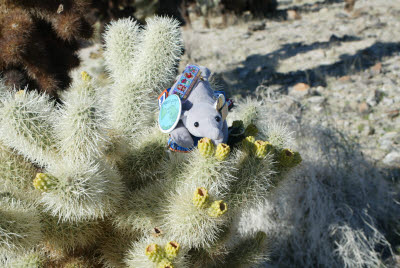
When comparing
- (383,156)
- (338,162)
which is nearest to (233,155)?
(338,162)

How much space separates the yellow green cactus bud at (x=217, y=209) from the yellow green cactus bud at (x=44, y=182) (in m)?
0.61

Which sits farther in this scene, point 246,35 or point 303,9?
point 303,9

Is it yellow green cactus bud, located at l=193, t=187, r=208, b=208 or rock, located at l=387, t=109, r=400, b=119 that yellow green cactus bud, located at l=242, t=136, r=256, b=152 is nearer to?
yellow green cactus bud, located at l=193, t=187, r=208, b=208

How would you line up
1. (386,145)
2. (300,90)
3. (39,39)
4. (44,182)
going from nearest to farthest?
(44,182)
(39,39)
(386,145)
(300,90)

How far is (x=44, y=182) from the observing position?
4.16 feet

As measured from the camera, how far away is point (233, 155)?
169cm

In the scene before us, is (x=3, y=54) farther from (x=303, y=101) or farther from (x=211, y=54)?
(x=211, y=54)

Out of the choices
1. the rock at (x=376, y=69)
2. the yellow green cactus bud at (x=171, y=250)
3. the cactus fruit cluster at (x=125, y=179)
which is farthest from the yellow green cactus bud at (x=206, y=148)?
the rock at (x=376, y=69)

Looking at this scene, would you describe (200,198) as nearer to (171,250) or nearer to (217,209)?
(217,209)

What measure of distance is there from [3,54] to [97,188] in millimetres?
1941

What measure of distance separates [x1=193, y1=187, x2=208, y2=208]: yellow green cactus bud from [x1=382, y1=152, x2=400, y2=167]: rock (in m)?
3.16

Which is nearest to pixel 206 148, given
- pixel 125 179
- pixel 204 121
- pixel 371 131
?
pixel 204 121

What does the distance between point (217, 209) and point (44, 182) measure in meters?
0.66

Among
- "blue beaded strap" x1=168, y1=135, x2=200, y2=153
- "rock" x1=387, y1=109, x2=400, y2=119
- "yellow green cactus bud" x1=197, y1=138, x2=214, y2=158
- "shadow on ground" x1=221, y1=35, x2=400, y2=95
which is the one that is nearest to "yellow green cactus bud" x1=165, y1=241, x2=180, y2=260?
"yellow green cactus bud" x1=197, y1=138, x2=214, y2=158
